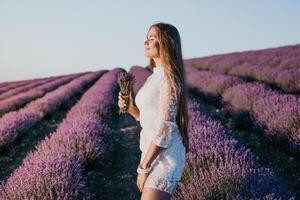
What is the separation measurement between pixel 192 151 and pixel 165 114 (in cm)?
226

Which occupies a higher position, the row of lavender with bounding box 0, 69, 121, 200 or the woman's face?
the woman's face

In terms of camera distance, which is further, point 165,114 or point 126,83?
point 126,83

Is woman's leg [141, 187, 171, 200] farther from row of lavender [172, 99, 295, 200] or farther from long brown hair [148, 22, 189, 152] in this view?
row of lavender [172, 99, 295, 200]

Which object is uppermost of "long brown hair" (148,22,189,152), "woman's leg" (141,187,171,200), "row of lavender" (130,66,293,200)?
"long brown hair" (148,22,189,152)

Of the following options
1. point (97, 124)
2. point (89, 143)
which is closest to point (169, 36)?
point (89, 143)

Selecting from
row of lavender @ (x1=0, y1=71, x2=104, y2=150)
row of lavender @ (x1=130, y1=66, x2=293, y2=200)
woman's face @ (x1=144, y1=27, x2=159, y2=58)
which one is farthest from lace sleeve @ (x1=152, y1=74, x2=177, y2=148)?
row of lavender @ (x1=0, y1=71, x2=104, y2=150)

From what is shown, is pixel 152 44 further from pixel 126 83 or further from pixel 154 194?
pixel 154 194

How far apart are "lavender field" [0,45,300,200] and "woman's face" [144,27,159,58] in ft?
2.53

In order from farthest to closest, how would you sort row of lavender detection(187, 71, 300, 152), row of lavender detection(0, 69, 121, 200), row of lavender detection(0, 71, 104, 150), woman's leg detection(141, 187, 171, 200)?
row of lavender detection(0, 71, 104, 150) → row of lavender detection(187, 71, 300, 152) → row of lavender detection(0, 69, 121, 200) → woman's leg detection(141, 187, 171, 200)

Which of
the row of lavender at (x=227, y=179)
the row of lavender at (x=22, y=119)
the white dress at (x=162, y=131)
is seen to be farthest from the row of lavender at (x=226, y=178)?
the row of lavender at (x=22, y=119)

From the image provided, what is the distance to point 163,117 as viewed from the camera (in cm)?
227

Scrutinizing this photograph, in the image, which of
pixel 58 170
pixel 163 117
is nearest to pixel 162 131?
pixel 163 117

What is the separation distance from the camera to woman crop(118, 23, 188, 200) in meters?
2.26

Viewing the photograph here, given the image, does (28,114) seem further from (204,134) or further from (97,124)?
(204,134)
